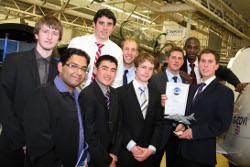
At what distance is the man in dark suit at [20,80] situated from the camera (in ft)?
5.17

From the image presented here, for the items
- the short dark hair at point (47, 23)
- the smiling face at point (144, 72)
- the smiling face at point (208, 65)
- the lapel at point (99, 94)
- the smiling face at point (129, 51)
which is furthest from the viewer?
the smiling face at point (129, 51)

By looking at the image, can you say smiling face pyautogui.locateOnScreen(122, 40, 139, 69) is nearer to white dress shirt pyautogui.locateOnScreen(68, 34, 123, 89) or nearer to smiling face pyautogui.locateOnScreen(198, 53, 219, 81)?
white dress shirt pyautogui.locateOnScreen(68, 34, 123, 89)

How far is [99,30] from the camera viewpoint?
252cm

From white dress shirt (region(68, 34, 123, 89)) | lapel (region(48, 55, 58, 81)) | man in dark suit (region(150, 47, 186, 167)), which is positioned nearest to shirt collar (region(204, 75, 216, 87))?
man in dark suit (region(150, 47, 186, 167))

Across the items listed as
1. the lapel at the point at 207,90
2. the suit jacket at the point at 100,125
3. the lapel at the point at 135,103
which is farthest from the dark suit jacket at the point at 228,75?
the suit jacket at the point at 100,125

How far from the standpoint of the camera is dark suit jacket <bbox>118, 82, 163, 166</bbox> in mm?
2127

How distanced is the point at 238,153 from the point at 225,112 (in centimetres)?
101

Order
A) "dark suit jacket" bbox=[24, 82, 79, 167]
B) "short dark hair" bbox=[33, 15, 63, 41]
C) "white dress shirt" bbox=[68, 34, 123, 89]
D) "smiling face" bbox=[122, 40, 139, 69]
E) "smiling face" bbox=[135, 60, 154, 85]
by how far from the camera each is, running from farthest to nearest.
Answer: "smiling face" bbox=[122, 40, 139, 69]
"white dress shirt" bbox=[68, 34, 123, 89]
"smiling face" bbox=[135, 60, 154, 85]
"short dark hair" bbox=[33, 15, 63, 41]
"dark suit jacket" bbox=[24, 82, 79, 167]

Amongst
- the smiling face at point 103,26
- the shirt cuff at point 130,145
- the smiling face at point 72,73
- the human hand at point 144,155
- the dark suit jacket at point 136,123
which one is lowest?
the human hand at point 144,155

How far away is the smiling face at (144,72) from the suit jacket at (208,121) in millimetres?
578

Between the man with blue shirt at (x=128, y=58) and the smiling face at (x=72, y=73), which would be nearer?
the smiling face at (x=72, y=73)

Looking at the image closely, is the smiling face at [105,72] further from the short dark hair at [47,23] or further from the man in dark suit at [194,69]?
the man in dark suit at [194,69]

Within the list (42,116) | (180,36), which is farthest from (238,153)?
(180,36)

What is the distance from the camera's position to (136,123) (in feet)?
7.00
